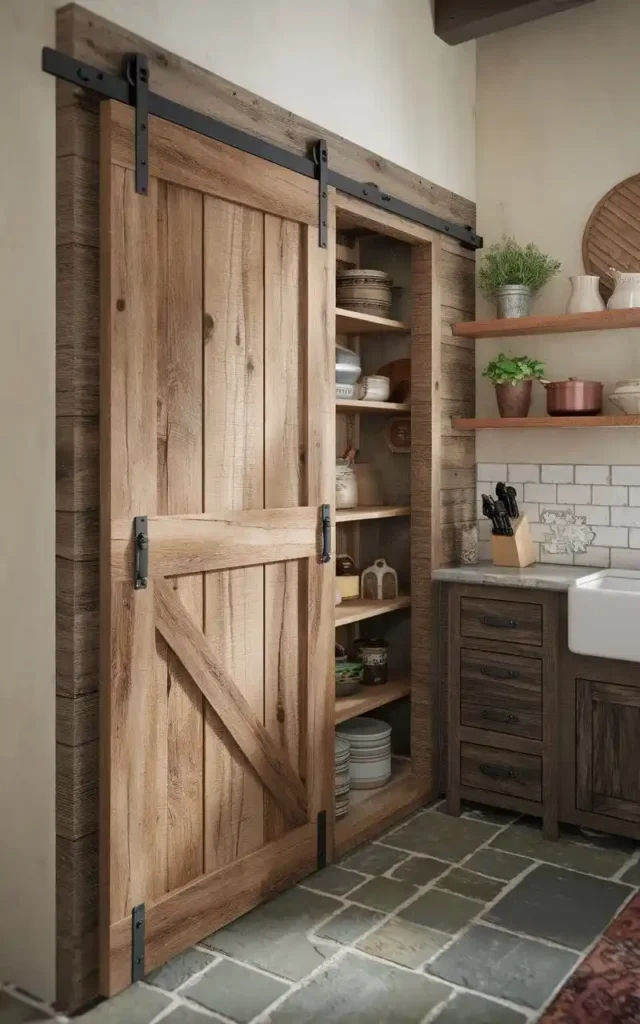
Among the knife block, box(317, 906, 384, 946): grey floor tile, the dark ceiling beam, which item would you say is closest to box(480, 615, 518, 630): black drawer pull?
the knife block

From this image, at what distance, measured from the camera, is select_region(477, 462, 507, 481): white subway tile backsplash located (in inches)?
166

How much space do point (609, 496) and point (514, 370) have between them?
0.66 m

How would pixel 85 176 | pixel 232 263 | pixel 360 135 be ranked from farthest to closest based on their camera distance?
1. pixel 360 135
2. pixel 232 263
3. pixel 85 176

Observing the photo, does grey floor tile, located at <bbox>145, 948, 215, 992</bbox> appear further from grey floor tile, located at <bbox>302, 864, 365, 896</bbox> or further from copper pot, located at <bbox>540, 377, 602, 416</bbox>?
copper pot, located at <bbox>540, 377, 602, 416</bbox>

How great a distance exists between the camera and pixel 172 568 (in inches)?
104

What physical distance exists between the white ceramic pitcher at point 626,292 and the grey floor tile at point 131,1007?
287 centimetres

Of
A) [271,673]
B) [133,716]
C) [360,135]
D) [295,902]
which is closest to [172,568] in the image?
[133,716]

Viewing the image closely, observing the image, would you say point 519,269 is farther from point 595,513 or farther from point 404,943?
point 404,943

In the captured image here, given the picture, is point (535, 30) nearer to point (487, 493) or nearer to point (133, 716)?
point (487, 493)

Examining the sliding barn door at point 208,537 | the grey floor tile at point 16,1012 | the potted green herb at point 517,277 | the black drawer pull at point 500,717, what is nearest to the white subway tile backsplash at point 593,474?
the potted green herb at point 517,277

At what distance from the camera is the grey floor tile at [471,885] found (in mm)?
3104

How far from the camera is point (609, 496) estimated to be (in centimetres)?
391

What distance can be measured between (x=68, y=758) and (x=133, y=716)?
0.65 feet

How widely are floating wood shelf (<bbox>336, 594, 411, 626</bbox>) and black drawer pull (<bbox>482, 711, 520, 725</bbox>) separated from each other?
0.56m
